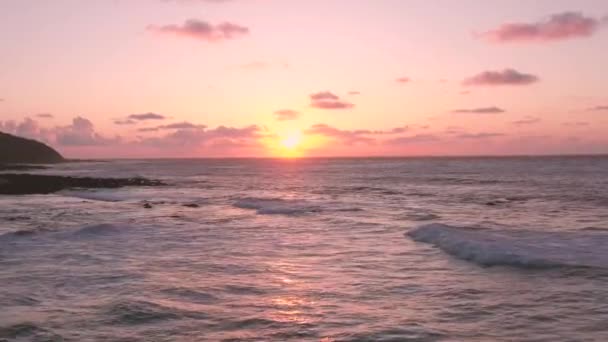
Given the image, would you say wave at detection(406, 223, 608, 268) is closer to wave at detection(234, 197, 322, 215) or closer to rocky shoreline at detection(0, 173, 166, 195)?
wave at detection(234, 197, 322, 215)

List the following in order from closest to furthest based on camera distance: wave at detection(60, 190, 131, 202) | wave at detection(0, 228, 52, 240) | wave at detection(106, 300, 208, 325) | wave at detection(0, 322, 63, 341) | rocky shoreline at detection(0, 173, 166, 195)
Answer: wave at detection(0, 322, 63, 341) → wave at detection(106, 300, 208, 325) → wave at detection(0, 228, 52, 240) → wave at detection(60, 190, 131, 202) → rocky shoreline at detection(0, 173, 166, 195)

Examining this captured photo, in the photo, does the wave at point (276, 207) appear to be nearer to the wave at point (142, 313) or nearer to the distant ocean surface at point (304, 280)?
the distant ocean surface at point (304, 280)

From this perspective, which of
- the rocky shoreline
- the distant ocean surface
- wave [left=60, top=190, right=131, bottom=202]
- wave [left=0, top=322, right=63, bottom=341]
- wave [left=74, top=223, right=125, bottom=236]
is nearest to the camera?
wave [left=0, top=322, right=63, bottom=341]

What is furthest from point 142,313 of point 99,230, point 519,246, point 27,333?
point 99,230

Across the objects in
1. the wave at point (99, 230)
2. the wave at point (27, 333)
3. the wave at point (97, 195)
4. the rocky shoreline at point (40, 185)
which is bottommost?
the wave at point (27, 333)

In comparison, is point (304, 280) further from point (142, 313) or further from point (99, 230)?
point (99, 230)

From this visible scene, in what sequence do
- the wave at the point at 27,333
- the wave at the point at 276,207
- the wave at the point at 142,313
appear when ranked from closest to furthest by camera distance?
the wave at the point at 27,333 < the wave at the point at 142,313 < the wave at the point at 276,207

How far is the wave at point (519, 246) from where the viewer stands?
19047 mm

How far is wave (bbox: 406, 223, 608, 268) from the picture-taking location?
19.0 metres

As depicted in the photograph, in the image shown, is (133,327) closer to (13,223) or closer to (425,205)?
(13,223)

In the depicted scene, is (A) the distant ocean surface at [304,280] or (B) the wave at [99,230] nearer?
(A) the distant ocean surface at [304,280]

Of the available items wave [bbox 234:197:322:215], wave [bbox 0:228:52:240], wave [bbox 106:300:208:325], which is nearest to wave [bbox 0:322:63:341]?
wave [bbox 106:300:208:325]

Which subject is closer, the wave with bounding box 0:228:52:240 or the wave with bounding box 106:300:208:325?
the wave with bounding box 106:300:208:325

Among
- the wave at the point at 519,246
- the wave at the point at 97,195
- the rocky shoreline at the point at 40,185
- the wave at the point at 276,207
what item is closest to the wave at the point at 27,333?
the wave at the point at 519,246
